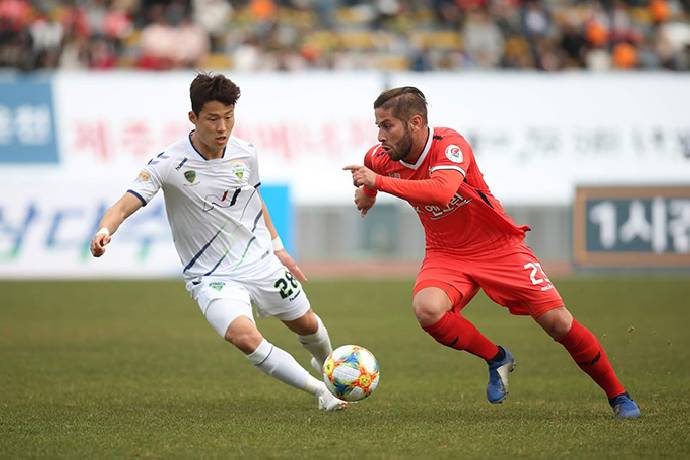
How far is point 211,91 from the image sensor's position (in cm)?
772

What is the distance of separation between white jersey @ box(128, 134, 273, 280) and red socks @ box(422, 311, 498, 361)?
50.7 inches

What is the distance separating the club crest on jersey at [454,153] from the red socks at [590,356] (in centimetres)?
132

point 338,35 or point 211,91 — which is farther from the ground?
point 338,35

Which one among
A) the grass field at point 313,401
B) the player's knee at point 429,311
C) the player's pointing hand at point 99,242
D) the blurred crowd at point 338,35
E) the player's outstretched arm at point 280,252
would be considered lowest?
the grass field at point 313,401

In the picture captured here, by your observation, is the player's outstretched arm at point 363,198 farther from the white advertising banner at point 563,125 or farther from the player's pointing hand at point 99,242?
the white advertising banner at point 563,125

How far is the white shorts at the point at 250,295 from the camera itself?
7.77 meters

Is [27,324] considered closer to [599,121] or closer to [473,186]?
[473,186]

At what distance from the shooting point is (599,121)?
23484mm

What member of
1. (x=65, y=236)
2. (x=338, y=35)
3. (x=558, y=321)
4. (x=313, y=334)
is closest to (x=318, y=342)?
(x=313, y=334)

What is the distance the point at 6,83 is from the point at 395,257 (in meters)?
8.10

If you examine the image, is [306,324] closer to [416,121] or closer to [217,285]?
[217,285]

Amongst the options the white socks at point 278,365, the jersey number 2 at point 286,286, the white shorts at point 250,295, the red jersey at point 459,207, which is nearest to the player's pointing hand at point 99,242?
the white shorts at point 250,295

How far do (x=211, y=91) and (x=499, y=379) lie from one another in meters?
2.66

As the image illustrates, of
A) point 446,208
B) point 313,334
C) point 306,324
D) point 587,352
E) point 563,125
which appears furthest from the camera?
point 563,125
